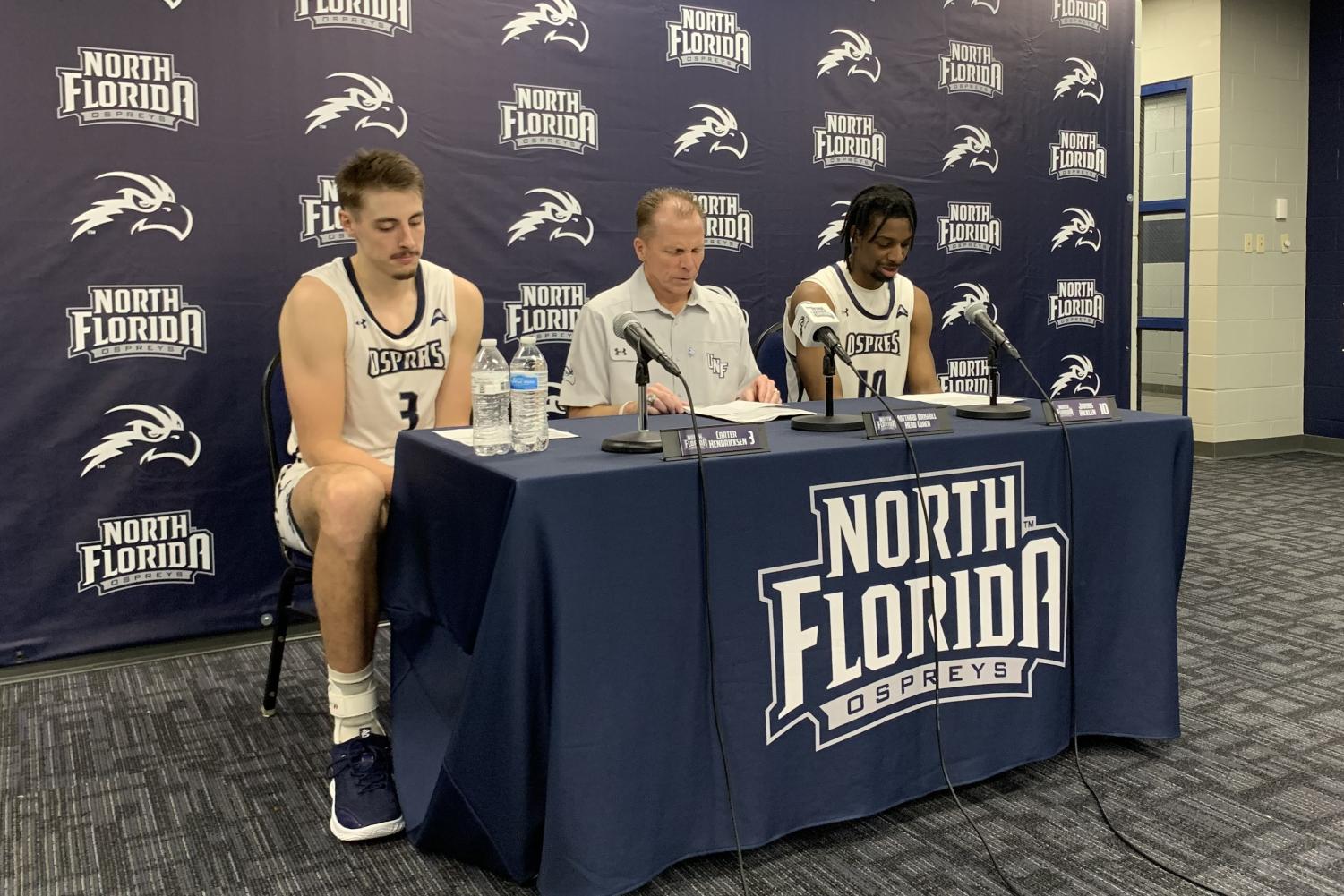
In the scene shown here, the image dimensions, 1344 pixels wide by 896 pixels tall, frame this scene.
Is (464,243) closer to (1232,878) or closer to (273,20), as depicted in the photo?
(273,20)

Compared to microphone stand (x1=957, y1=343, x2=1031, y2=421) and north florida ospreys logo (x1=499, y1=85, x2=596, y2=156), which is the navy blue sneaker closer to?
microphone stand (x1=957, y1=343, x2=1031, y2=421)

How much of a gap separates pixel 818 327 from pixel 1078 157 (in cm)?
312

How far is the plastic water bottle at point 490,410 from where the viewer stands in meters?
1.65

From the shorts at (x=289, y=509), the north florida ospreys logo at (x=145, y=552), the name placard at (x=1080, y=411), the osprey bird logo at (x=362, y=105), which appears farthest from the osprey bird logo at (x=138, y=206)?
the name placard at (x=1080, y=411)

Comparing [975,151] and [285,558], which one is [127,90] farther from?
[975,151]

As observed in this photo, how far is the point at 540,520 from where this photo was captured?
4.65ft

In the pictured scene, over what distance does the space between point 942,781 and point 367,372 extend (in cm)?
134

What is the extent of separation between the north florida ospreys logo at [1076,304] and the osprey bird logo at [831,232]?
1071 mm

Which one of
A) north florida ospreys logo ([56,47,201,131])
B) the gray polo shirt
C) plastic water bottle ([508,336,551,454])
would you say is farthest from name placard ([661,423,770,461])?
north florida ospreys logo ([56,47,201,131])

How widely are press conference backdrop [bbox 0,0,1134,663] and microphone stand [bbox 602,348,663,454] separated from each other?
1.54m

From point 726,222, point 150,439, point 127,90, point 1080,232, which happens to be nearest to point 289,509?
point 150,439

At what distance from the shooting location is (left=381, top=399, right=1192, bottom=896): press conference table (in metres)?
1.47

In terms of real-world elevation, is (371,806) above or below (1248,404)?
below

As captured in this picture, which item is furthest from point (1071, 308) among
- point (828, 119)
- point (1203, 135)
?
point (1203, 135)
